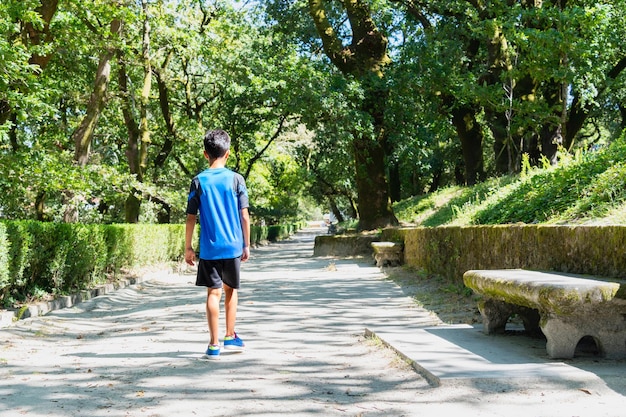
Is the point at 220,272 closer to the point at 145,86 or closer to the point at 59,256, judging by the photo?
the point at 59,256

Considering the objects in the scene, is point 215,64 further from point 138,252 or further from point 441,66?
point 138,252

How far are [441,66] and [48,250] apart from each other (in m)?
14.5

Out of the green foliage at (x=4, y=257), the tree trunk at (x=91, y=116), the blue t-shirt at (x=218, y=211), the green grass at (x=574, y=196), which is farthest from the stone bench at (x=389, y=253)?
the blue t-shirt at (x=218, y=211)

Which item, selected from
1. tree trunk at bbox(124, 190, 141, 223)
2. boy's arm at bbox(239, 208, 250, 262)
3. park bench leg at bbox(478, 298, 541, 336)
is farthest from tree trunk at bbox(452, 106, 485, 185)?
boy's arm at bbox(239, 208, 250, 262)

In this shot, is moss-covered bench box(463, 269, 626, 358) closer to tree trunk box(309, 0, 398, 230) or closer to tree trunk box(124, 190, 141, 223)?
tree trunk box(309, 0, 398, 230)

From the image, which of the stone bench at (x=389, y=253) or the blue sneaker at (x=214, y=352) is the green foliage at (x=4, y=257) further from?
the stone bench at (x=389, y=253)

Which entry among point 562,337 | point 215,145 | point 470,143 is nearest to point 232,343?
point 215,145

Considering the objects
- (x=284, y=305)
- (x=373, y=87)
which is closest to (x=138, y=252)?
(x=284, y=305)

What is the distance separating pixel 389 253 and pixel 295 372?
1209 cm

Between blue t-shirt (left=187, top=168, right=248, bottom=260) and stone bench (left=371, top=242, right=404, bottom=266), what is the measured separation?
1134 centimetres

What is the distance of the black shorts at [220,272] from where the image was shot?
19.0 feet

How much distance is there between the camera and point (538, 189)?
9.52 m

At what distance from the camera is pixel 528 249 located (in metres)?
7.18

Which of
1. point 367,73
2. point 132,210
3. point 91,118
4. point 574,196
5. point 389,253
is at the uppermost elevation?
point 367,73
